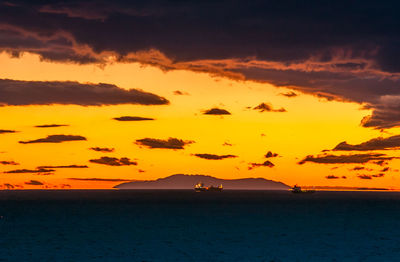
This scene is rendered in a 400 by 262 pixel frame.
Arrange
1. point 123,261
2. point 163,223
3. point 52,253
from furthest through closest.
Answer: point 163,223, point 52,253, point 123,261

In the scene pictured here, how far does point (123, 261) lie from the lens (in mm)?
77125

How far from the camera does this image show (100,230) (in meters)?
125

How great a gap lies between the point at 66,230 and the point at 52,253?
41399 millimetres

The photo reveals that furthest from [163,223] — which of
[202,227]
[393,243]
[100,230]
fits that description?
[393,243]

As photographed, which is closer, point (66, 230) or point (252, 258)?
point (252, 258)

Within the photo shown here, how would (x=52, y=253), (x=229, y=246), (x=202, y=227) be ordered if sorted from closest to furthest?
(x=52, y=253) → (x=229, y=246) → (x=202, y=227)

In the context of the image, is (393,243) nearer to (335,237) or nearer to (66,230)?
(335,237)

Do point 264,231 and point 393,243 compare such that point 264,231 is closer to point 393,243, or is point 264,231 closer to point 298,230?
point 298,230

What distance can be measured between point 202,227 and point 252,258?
53.2 metres

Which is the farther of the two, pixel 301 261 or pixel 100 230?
pixel 100 230

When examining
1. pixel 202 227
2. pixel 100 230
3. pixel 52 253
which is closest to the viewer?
pixel 52 253

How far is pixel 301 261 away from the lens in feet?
261

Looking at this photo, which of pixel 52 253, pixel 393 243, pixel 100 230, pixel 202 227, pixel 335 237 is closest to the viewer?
pixel 52 253

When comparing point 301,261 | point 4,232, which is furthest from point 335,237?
point 4,232
